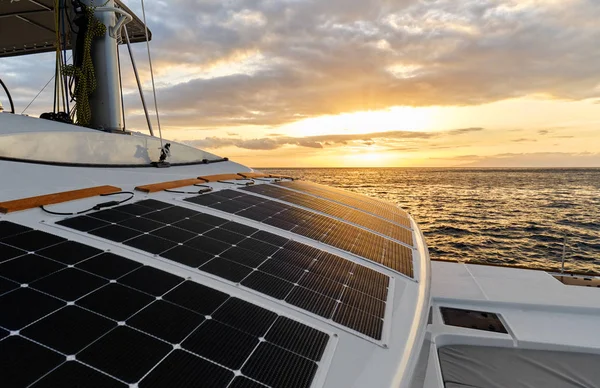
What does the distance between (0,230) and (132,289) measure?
7.70ft

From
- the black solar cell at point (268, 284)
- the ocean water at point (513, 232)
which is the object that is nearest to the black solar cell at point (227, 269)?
the black solar cell at point (268, 284)

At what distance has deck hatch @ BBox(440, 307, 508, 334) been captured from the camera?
22.6 ft

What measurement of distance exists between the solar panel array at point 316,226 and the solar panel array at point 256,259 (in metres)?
0.71

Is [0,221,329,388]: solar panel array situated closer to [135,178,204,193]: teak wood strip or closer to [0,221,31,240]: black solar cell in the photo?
[0,221,31,240]: black solar cell

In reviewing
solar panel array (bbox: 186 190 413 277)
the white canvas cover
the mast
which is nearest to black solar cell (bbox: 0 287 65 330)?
solar panel array (bbox: 186 190 413 277)

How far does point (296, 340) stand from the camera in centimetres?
390

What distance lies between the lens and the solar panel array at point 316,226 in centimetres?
713

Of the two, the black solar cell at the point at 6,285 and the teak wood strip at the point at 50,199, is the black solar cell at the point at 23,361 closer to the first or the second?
the black solar cell at the point at 6,285

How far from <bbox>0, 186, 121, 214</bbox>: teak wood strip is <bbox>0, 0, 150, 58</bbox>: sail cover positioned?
9.24 metres

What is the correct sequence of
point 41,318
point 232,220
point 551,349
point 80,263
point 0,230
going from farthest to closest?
point 232,220, point 551,349, point 0,230, point 80,263, point 41,318

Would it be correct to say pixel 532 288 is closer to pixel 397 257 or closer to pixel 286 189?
pixel 397 257

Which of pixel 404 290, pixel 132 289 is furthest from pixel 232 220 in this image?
pixel 404 290

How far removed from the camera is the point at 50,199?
6.03 meters

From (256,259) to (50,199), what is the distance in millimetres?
3867
